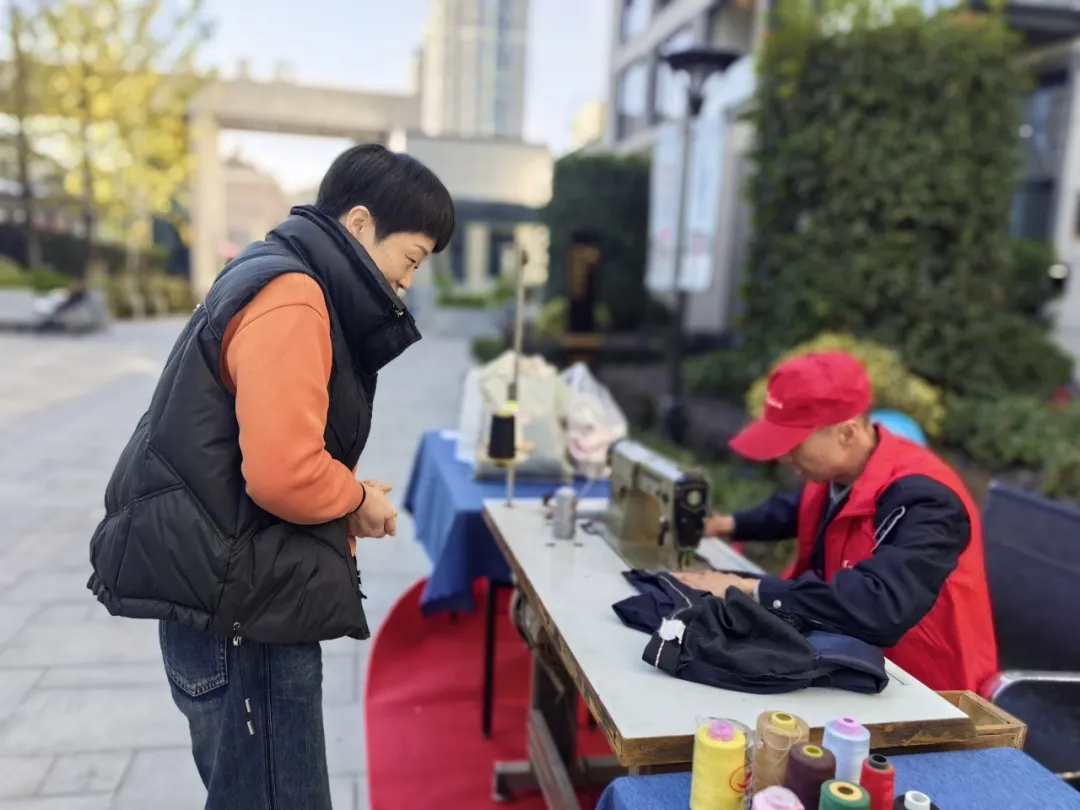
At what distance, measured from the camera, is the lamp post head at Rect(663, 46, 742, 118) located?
19.5 feet

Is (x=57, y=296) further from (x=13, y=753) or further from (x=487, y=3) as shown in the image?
(x=487, y=3)

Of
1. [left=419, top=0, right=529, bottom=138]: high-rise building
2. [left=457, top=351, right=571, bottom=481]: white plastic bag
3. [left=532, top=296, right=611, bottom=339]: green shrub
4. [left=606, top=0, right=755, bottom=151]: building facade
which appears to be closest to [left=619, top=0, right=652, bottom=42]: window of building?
[left=606, top=0, right=755, bottom=151]: building facade

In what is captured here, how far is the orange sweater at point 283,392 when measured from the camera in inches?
47.2

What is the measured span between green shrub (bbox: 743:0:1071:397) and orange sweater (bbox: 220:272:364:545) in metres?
5.06

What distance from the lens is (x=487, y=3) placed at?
61.5 metres

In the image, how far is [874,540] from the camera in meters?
1.69

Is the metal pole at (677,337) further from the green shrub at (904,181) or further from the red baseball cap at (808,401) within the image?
the red baseball cap at (808,401)

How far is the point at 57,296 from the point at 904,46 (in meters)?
14.2

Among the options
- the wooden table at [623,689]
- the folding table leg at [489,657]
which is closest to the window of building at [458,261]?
the folding table leg at [489,657]

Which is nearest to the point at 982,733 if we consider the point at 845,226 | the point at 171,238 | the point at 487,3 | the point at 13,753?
the point at 13,753

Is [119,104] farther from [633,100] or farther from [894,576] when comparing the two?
[894,576]

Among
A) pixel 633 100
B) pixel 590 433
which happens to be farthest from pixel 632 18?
pixel 590 433

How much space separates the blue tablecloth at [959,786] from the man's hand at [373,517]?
55 cm

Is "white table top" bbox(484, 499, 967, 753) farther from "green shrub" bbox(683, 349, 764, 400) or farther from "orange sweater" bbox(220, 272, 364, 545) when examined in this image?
"green shrub" bbox(683, 349, 764, 400)
